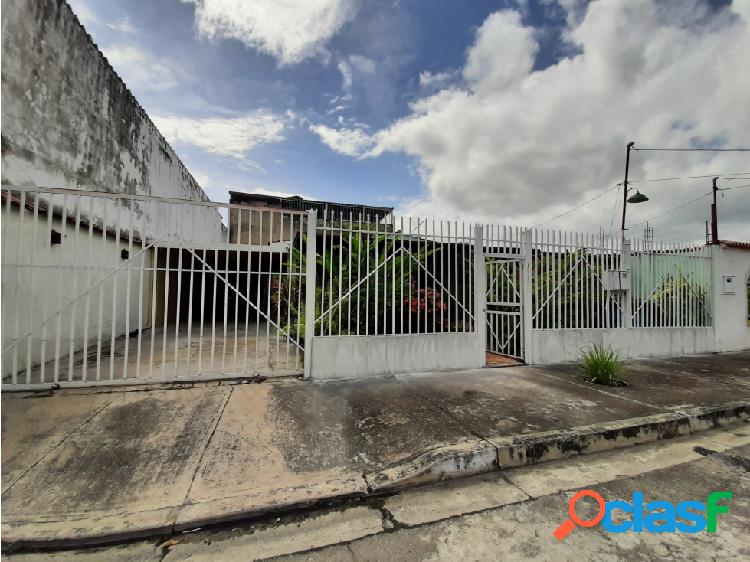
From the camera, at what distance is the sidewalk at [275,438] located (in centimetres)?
216

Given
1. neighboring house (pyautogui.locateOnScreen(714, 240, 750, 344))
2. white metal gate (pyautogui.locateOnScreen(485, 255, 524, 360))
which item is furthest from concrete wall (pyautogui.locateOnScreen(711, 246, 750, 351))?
white metal gate (pyautogui.locateOnScreen(485, 255, 524, 360))

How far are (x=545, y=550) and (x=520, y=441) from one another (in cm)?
108

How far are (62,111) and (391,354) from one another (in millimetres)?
6956

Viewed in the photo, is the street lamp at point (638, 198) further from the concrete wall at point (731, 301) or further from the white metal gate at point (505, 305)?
the white metal gate at point (505, 305)

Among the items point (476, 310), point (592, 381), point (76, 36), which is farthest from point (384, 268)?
point (76, 36)

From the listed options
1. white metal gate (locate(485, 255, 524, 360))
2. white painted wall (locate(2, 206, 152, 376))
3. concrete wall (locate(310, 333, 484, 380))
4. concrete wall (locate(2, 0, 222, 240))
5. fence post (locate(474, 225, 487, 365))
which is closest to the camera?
white painted wall (locate(2, 206, 152, 376))

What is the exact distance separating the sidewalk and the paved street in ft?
0.35

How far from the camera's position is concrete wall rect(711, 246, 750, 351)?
7.69 meters

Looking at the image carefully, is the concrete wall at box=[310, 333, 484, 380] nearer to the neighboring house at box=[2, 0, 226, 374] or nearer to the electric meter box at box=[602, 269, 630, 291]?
the neighboring house at box=[2, 0, 226, 374]

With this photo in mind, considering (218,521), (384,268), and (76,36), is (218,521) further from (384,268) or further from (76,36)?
(76,36)

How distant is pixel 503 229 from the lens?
576 centimetres

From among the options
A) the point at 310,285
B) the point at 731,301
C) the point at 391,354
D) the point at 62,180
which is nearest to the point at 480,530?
the point at 391,354

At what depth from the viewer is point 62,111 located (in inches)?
220

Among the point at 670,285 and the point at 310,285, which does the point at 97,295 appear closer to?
the point at 310,285
